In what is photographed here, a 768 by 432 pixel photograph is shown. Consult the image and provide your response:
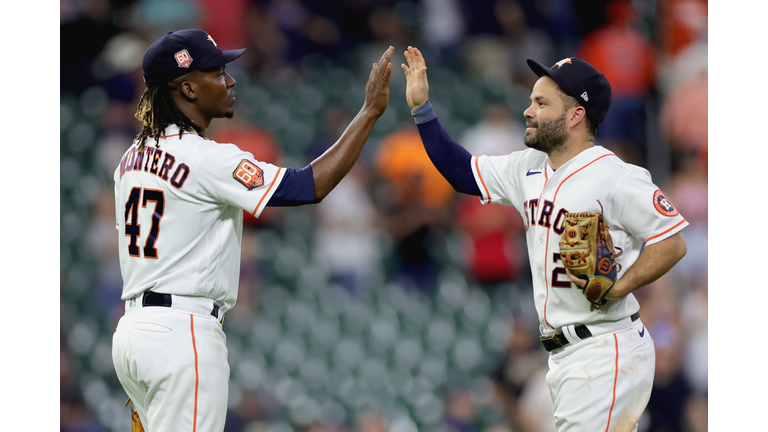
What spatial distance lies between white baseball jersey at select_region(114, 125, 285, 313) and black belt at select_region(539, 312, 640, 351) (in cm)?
136

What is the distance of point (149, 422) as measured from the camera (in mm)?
3129

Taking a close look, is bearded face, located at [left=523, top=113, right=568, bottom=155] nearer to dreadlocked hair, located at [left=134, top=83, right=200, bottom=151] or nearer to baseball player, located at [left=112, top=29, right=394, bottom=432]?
baseball player, located at [left=112, top=29, right=394, bottom=432]

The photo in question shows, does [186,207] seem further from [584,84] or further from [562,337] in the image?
[584,84]

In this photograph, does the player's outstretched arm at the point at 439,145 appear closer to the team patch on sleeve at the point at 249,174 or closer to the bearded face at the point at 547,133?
the bearded face at the point at 547,133

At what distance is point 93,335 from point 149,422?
4065 mm

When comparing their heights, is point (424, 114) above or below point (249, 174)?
above

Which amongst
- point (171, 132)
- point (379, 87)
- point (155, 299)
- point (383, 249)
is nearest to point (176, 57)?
point (171, 132)

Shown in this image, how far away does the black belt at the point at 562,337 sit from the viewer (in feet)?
10.9

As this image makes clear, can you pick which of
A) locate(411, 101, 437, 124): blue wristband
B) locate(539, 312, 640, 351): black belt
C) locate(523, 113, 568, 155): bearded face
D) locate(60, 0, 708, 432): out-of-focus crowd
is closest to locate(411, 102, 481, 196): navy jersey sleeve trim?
locate(411, 101, 437, 124): blue wristband

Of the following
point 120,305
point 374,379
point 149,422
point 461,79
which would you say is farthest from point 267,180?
point 461,79

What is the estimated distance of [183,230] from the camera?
3186 millimetres

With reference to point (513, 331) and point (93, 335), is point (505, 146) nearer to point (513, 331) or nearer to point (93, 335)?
point (513, 331)

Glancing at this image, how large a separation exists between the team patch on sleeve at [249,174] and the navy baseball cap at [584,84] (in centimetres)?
131

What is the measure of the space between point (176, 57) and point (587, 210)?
184 cm
